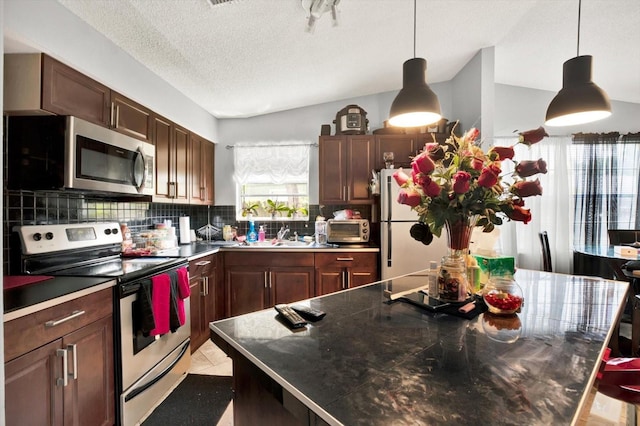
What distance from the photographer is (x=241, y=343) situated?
2.95 ft

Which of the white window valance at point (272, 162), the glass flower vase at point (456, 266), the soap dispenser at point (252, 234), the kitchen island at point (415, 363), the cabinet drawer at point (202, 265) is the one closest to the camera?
the kitchen island at point (415, 363)

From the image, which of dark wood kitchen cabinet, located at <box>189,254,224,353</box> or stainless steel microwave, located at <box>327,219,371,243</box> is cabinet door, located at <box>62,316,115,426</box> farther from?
stainless steel microwave, located at <box>327,219,371,243</box>

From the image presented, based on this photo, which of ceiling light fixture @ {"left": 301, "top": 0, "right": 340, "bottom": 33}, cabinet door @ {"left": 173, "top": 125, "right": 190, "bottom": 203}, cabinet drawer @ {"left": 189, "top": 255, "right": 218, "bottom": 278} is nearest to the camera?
ceiling light fixture @ {"left": 301, "top": 0, "right": 340, "bottom": 33}

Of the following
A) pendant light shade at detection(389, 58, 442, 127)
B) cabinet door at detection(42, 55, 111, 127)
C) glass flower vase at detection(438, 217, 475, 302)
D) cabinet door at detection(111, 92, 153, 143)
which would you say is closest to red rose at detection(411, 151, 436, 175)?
glass flower vase at detection(438, 217, 475, 302)

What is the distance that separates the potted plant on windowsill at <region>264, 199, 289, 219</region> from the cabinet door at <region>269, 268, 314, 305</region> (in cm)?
92

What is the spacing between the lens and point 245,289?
3.26 m

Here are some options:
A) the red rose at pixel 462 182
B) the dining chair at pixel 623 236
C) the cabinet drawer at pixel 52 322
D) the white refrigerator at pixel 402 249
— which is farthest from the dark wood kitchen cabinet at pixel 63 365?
the dining chair at pixel 623 236

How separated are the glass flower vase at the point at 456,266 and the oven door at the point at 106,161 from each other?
2.02 metres

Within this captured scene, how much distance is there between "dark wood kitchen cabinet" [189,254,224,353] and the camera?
2.67m

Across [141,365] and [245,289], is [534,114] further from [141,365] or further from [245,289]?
[141,365]

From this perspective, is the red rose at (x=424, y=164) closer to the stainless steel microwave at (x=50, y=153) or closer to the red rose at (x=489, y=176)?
the red rose at (x=489, y=176)

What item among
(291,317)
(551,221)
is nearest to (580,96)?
(291,317)

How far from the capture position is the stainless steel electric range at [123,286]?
175 cm

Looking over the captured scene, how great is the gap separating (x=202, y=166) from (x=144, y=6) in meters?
1.98
